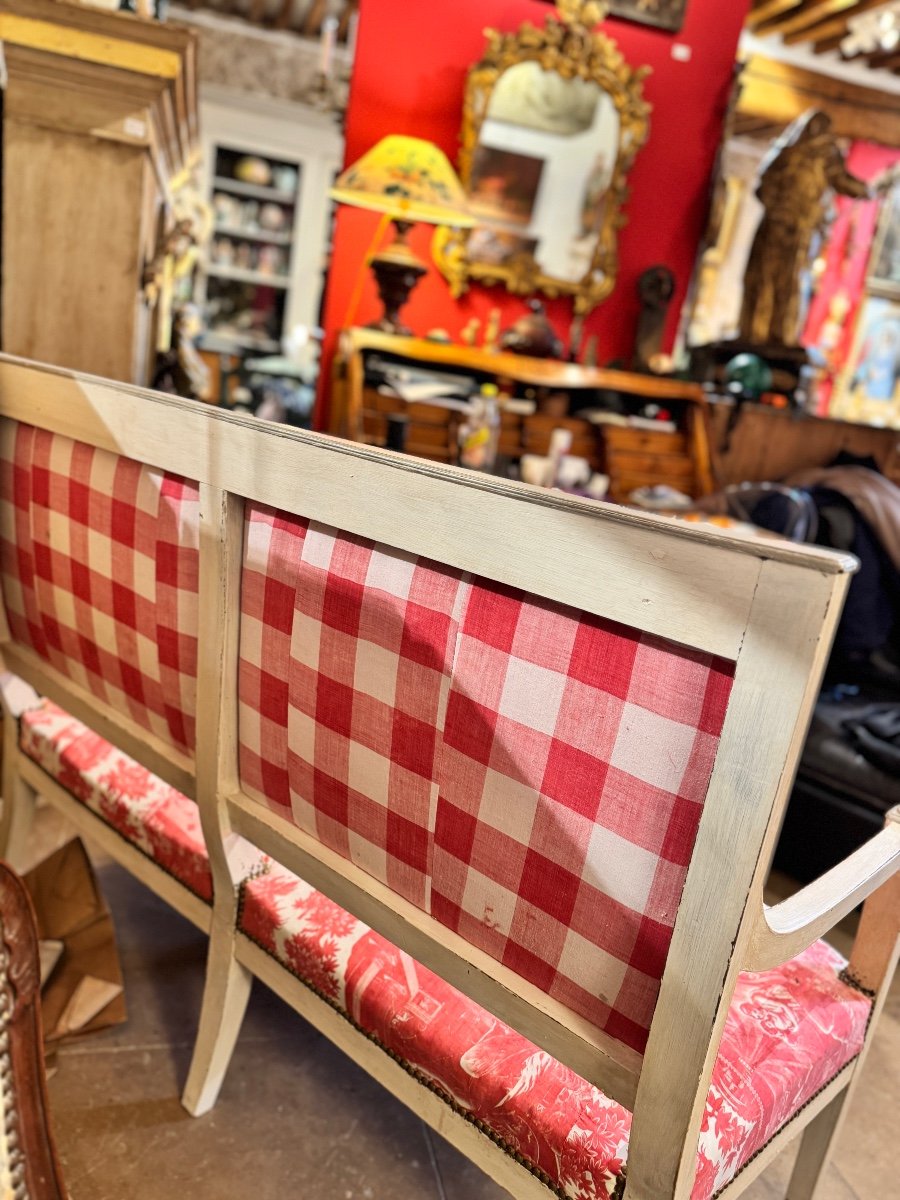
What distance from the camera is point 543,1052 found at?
90cm

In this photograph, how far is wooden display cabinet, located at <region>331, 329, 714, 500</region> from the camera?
9.78ft

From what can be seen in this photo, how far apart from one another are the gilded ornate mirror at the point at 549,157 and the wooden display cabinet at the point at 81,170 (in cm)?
178

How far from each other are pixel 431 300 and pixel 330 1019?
11.6 ft

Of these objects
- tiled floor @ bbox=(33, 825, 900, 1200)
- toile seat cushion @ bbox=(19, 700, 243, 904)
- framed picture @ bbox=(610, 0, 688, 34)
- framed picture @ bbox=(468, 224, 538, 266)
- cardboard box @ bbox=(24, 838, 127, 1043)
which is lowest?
tiled floor @ bbox=(33, 825, 900, 1200)

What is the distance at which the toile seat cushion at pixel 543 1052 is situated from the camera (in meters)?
0.83

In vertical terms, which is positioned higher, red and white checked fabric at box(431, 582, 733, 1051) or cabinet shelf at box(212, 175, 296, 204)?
cabinet shelf at box(212, 175, 296, 204)

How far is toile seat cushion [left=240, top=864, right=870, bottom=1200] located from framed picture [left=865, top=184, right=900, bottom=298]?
774 centimetres

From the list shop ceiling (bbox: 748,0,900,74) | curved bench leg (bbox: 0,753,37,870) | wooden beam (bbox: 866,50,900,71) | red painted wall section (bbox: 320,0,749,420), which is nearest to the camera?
curved bench leg (bbox: 0,753,37,870)

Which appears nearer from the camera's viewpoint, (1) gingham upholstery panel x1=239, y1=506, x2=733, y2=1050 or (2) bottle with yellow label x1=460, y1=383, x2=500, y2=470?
(1) gingham upholstery panel x1=239, y1=506, x2=733, y2=1050

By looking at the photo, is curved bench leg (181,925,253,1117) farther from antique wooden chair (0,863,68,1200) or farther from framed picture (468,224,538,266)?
framed picture (468,224,538,266)

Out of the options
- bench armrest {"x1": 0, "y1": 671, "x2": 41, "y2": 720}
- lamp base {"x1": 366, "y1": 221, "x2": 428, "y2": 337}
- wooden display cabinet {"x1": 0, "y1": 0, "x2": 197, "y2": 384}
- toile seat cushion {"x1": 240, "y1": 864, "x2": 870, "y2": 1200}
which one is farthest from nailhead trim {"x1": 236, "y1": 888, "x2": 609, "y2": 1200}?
lamp base {"x1": 366, "y1": 221, "x2": 428, "y2": 337}

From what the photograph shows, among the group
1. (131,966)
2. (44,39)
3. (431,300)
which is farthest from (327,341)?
(131,966)

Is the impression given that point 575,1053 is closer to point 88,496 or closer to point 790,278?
point 88,496

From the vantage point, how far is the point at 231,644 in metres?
1.01
